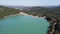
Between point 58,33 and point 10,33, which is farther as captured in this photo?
point 10,33

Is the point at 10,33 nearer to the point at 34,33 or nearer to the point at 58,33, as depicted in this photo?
the point at 34,33

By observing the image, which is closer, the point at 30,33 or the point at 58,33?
the point at 58,33

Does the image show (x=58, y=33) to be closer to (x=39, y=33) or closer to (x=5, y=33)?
(x=39, y=33)

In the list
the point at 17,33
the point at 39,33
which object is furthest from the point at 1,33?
the point at 39,33

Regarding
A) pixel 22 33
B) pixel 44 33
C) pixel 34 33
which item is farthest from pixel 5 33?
pixel 44 33

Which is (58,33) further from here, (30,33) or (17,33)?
(17,33)

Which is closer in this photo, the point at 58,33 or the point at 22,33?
the point at 58,33

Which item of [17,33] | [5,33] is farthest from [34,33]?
[5,33]
